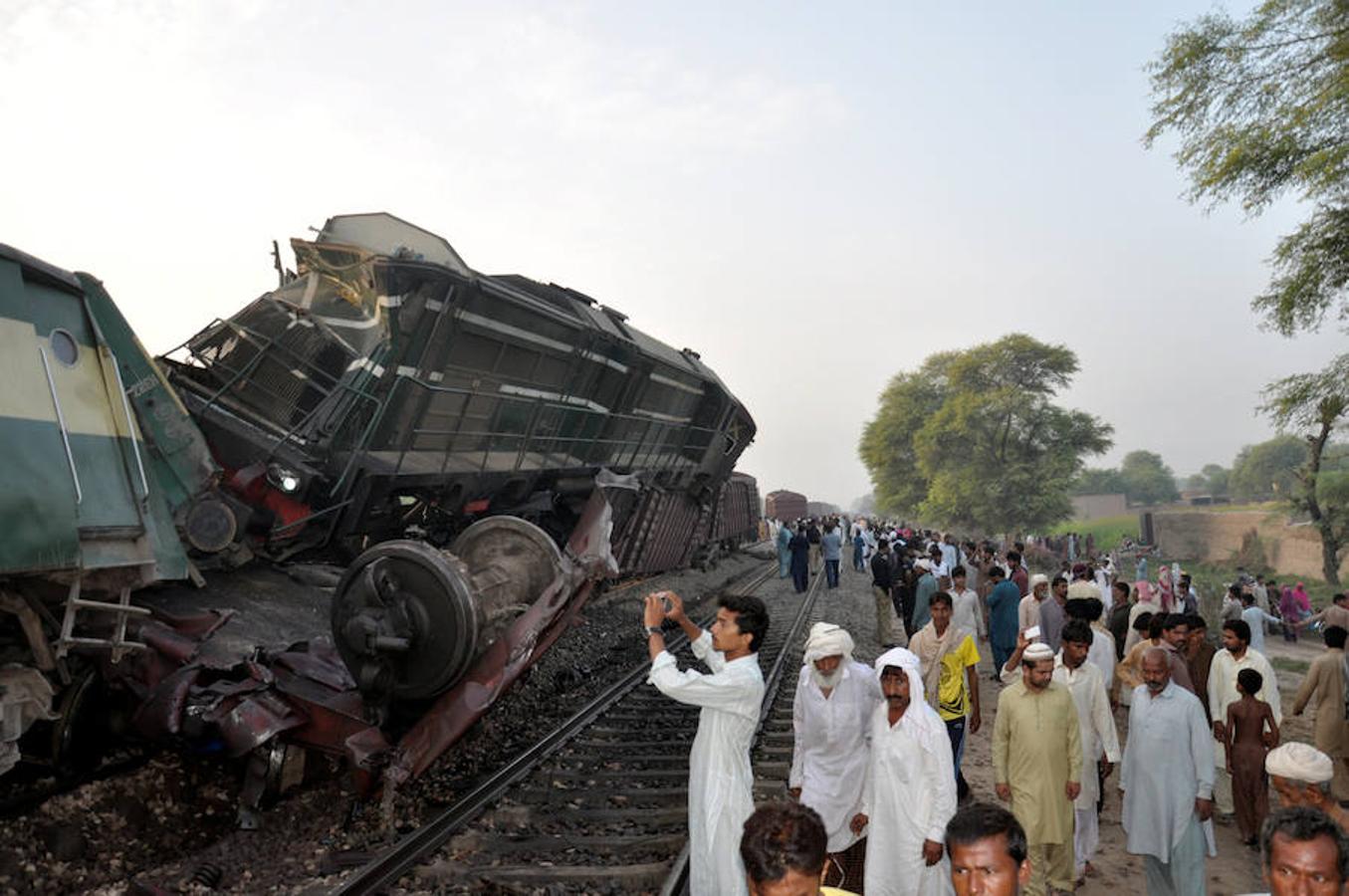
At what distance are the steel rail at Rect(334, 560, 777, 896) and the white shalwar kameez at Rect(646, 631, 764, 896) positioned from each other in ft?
5.73

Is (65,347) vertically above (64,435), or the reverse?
(65,347)

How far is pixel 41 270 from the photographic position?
4.84 metres

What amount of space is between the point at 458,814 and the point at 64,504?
274cm

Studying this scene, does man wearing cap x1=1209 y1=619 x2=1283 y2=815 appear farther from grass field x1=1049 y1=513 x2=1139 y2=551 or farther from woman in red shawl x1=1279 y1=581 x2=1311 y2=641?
grass field x1=1049 y1=513 x2=1139 y2=551

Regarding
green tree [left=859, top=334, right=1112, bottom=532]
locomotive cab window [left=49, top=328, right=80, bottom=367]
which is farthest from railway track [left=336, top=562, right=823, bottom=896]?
green tree [left=859, top=334, right=1112, bottom=532]

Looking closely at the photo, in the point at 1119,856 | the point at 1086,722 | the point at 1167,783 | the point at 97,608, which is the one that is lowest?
the point at 1119,856

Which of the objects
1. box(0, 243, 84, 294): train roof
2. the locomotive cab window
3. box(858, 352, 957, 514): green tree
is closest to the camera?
box(0, 243, 84, 294): train roof

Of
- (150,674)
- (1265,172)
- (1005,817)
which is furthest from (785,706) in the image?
(1265,172)

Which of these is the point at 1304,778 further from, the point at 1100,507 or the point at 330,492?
the point at 1100,507

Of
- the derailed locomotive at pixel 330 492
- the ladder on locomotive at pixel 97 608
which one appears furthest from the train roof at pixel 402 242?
the ladder on locomotive at pixel 97 608

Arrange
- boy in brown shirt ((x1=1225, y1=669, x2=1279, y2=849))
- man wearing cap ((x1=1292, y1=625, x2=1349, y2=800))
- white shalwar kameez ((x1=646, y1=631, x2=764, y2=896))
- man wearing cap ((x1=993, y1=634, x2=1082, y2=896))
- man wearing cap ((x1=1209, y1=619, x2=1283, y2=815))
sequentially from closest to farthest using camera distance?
white shalwar kameez ((x1=646, y1=631, x2=764, y2=896)) < man wearing cap ((x1=993, y1=634, x2=1082, y2=896)) < boy in brown shirt ((x1=1225, y1=669, x2=1279, y2=849)) < man wearing cap ((x1=1209, y1=619, x2=1283, y2=815)) < man wearing cap ((x1=1292, y1=625, x2=1349, y2=800))

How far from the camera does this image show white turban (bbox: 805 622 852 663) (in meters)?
4.00

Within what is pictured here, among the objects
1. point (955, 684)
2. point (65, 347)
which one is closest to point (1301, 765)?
point (955, 684)

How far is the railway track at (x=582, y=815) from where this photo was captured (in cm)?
428
